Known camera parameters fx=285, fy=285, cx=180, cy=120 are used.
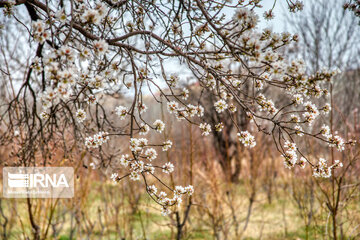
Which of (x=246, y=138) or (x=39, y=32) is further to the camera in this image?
(x=246, y=138)

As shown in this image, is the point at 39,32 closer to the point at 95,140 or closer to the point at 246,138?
the point at 95,140

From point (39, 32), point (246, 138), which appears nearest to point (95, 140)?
point (39, 32)

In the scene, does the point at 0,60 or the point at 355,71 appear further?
the point at 355,71

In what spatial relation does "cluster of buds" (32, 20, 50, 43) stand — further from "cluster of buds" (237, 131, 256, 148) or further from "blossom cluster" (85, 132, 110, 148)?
"cluster of buds" (237, 131, 256, 148)

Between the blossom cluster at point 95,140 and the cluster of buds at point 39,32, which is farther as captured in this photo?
the blossom cluster at point 95,140

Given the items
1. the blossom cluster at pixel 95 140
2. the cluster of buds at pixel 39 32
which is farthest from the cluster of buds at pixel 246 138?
the cluster of buds at pixel 39 32

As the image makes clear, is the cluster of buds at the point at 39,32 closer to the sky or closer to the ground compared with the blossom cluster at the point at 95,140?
closer to the sky

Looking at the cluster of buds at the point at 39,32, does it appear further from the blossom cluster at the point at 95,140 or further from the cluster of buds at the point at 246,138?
the cluster of buds at the point at 246,138

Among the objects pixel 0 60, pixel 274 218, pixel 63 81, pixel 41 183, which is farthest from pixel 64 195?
pixel 274 218

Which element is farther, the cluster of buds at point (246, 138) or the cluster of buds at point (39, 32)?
the cluster of buds at point (246, 138)

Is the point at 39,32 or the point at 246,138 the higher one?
the point at 39,32

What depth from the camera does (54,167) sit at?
3549mm

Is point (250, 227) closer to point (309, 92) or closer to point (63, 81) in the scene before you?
point (309, 92)

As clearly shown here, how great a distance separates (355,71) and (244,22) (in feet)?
34.1
